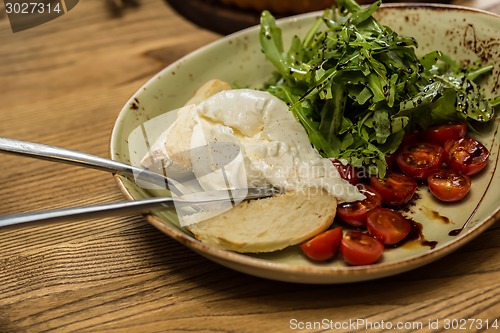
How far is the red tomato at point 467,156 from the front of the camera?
1794 millimetres

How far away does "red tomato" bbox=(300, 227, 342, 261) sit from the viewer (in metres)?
1.55

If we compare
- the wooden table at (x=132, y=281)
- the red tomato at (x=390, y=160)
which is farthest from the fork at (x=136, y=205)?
the red tomato at (x=390, y=160)

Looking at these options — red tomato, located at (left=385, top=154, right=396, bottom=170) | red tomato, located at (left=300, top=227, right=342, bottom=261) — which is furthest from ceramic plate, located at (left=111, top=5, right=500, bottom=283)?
red tomato, located at (left=385, top=154, right=396, bottom=170)

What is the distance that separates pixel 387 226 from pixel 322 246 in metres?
0.22

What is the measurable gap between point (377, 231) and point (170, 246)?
0.68 meters

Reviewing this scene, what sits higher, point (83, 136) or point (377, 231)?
point (377, 231)

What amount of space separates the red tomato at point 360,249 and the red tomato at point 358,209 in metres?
0.14

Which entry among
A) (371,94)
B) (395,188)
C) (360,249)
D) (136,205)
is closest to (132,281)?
(136,205)

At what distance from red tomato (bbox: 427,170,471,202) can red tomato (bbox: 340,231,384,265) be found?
13.2 inches

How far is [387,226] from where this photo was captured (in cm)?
160

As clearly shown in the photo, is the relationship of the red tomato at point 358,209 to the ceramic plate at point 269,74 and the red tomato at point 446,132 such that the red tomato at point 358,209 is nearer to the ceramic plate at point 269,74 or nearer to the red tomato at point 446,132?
the ceramic plate at point 269,74

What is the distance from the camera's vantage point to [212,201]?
66.4 inches

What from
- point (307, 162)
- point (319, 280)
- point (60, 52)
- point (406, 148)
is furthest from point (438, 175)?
point (60, 52)

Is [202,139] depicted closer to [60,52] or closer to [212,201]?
[212,201]
